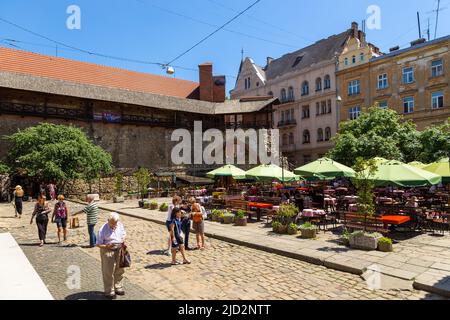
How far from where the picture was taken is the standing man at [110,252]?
583cm

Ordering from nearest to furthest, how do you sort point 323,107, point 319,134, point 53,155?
point 53,155, point 323,107, point 319,134

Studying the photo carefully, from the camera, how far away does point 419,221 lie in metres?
11.3

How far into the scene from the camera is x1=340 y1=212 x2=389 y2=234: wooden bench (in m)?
9.42

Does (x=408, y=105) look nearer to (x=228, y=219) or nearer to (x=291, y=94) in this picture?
Answer: (x=291, y=94)

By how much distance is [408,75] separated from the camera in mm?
33469

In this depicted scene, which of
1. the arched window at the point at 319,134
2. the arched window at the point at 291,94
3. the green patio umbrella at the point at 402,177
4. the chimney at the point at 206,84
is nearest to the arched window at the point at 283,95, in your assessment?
the arched window at the point at 291,94

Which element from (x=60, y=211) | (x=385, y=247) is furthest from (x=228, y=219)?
(x=385, y=247)

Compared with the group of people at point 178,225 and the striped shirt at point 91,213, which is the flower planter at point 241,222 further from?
the striped shirt at point 91,213

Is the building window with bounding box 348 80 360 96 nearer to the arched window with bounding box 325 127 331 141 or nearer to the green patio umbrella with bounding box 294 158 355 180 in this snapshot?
the arched window with bounding box 325 127 331 141

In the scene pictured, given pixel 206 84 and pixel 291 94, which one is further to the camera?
pixel 291 94

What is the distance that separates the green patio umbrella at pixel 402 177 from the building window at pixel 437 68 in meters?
25.9

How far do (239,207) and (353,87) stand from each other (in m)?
29.6

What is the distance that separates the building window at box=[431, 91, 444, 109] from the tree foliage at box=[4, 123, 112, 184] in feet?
106

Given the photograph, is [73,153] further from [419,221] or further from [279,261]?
[419,221]
